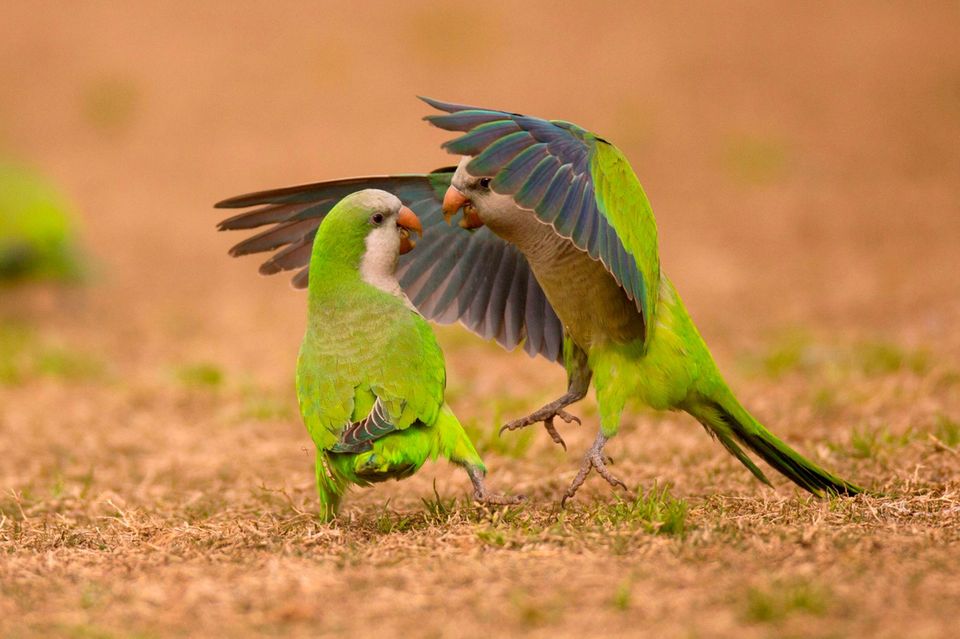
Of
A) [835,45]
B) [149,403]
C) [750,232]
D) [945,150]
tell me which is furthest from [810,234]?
[149,403]

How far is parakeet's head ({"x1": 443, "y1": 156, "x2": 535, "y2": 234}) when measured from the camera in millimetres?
4039

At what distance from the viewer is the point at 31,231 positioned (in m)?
8.65

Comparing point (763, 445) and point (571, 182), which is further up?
point (571, 182)

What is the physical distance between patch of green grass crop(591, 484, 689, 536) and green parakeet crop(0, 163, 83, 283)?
6139 millimetres

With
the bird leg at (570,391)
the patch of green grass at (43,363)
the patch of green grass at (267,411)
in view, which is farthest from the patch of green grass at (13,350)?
the bird leg at (570,391)

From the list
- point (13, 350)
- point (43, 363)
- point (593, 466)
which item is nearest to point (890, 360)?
point (593, 466)

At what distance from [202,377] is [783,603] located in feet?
16.1

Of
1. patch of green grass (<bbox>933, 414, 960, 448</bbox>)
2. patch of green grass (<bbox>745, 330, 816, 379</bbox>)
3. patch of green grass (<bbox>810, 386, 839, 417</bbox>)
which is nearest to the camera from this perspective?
patch of green grass (<bbox>933, 414, 960, 448</bbox>)

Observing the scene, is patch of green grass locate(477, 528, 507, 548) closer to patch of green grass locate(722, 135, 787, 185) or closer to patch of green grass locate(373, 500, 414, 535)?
patch of green grass locate(373, 500, 414, 535)

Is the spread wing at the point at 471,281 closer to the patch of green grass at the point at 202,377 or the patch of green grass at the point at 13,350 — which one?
the patch of green grass at the point at 202,377

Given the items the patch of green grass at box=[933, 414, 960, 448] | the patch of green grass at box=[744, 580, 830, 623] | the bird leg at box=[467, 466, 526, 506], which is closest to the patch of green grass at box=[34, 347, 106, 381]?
the bird leg at box=[467, 466, 526, 506]

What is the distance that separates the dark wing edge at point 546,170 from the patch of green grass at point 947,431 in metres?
1.83

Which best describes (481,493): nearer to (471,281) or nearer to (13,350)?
(471,281)

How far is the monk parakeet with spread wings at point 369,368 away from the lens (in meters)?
3.72
